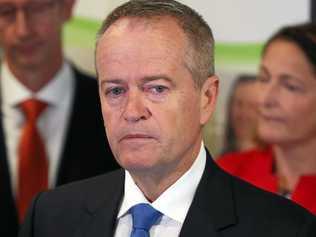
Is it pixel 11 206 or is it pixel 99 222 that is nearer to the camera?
pixel 99 222

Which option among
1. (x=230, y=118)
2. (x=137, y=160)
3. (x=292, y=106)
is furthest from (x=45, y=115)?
(x=137, y=160)

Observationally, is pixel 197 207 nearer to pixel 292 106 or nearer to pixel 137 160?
pixel 137 160

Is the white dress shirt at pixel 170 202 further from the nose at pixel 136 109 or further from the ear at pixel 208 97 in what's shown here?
the nose at pixel 136 109

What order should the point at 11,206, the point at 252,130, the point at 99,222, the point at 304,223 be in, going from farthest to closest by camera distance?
the point at 252,130 → the point at 11,206 → the point at 99,222 → the point at 304,223

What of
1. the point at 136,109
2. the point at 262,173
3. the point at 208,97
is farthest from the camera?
the point at 262,173

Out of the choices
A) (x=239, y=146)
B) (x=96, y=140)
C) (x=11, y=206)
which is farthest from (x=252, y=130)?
(x=11, y=206)

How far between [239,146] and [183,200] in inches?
50.7

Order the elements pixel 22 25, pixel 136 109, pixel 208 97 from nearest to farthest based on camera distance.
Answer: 1. pixel 136 109
2. pixel 208 97
3. pixel 22 25

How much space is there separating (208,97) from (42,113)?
3.62ft

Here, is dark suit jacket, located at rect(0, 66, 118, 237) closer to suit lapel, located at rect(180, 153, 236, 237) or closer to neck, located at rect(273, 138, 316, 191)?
neck, located at rect(273, 138, 316, 191)

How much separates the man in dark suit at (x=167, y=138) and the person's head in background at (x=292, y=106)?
94 centimetres

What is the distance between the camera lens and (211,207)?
155 centimetres

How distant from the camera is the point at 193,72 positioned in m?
1.54

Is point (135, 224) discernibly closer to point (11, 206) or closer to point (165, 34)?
point (165, 34)
